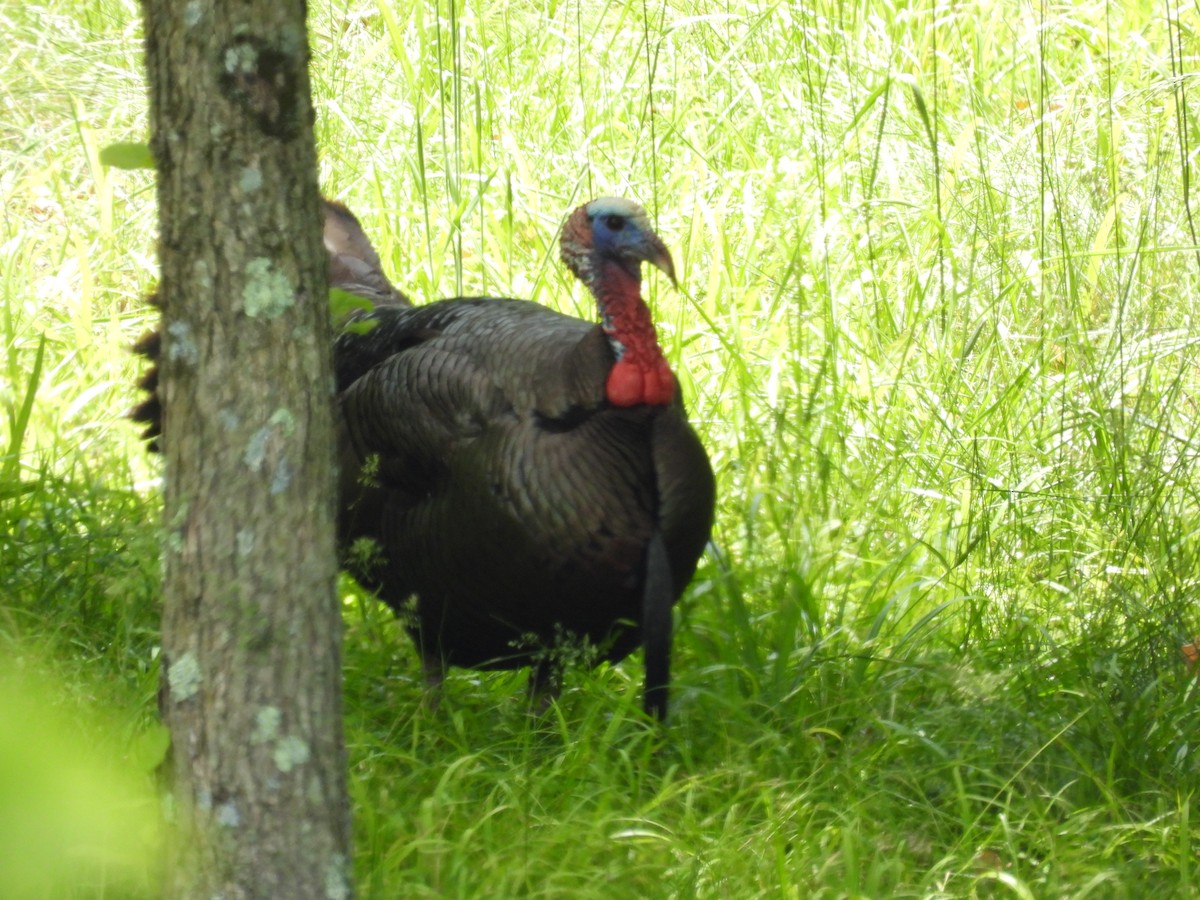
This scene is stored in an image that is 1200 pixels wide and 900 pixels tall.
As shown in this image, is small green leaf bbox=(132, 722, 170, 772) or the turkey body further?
the turkey body

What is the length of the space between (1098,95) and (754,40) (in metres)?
1.15

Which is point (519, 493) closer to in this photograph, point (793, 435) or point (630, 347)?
point (630, 347)

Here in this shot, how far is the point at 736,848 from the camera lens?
2.42 m

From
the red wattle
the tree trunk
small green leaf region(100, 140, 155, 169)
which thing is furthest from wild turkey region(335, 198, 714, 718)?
small green leaf region(100, 140, 155, 169)

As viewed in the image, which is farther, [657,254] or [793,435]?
[793,435]

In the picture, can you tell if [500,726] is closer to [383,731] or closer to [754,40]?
[383,731]

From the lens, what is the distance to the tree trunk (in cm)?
167

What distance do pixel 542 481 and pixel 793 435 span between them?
0.87m

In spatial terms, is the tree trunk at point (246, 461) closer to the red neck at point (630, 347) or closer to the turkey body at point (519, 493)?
the turkey body at point (519, 493)

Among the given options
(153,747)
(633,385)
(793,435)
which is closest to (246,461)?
(153,747)

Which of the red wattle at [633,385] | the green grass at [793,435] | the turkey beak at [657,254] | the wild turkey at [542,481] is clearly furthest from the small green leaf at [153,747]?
the turkey beak at [657,254]

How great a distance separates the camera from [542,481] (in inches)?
113

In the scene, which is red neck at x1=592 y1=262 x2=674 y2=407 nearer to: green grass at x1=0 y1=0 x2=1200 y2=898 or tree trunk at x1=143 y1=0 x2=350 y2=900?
green grass at x1=0 y1=0 x2=1200 y2=898

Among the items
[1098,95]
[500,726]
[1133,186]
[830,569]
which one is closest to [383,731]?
[500,726]
